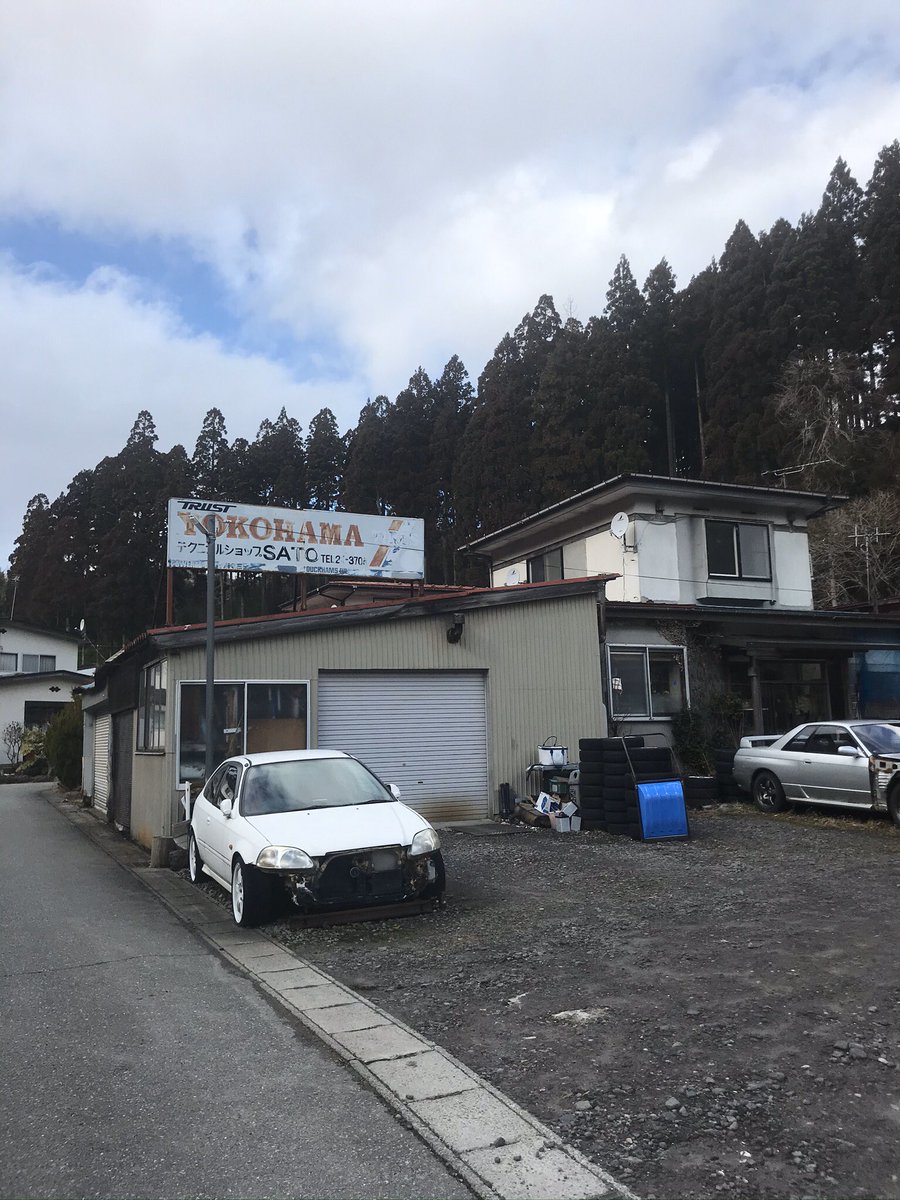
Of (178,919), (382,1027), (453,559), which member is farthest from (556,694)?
(453,559)

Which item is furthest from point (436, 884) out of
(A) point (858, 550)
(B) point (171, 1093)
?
(A) point (858, 550)

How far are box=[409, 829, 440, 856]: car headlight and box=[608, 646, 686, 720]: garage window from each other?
9092 mm

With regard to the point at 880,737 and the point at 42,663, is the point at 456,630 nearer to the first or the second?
the point at 880,737

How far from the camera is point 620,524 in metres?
22.7

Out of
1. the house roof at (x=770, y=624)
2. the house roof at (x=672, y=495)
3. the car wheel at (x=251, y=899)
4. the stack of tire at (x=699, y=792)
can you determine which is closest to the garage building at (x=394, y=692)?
the house roof at (x=770, y=624)

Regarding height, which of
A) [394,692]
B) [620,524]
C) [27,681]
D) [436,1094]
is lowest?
[436,1094]

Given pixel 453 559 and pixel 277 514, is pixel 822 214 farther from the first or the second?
pixel 277 514

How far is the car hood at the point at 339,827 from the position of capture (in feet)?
27.0

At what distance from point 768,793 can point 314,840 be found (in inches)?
376

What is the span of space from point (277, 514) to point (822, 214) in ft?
105

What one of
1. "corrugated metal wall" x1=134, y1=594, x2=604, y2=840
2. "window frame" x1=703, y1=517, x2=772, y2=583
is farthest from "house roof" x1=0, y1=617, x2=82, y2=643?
"window frame" x1=703, y1=517, x2=772, y2=583

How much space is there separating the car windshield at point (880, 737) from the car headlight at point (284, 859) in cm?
897

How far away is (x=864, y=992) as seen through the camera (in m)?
5.75

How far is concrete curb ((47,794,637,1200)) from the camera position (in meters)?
Result: 3.63
